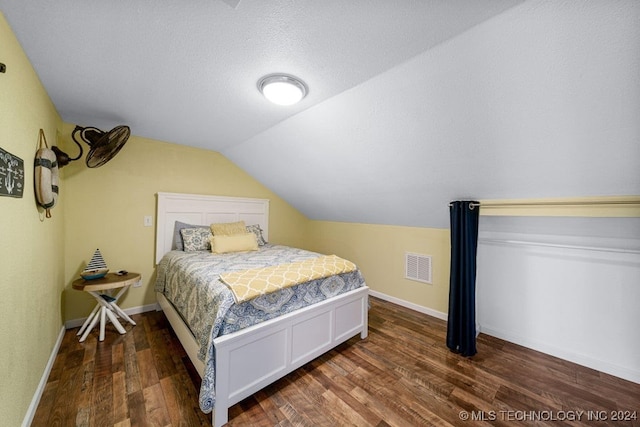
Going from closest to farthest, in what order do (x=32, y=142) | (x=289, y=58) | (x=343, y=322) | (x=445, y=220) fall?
1. (x=289, y=58)
2. (x=32, y=142)
3. (x=343, y=322)
4. (x=445, y=220)

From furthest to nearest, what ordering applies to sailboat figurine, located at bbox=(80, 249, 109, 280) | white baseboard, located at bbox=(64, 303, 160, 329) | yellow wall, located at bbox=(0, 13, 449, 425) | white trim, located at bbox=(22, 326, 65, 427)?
1. white baseboard, located at bbox=(64, 303, 160, 329)
2. sailboat figurine, located at bbox=(80, 249, 109, 280)
3. white trim, located at bbox=(22, 326, 65, 427)
4. yellow wall, located at bbox=(0, 13, 449, 425)

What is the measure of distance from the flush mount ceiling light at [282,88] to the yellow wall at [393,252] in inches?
83.4

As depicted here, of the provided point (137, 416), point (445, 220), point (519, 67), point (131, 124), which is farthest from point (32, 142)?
point (445, 220)

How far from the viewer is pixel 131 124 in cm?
241

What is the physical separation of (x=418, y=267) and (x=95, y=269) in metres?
3.39

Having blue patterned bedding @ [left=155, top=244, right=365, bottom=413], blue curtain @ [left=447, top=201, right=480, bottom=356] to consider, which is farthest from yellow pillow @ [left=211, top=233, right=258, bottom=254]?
blue curtain @ [left=447, top=201, right=480, bottom=356]

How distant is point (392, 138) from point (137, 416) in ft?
8.14

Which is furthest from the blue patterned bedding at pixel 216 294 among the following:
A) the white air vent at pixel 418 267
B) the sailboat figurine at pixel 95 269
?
the white air vent at pixel 418 267

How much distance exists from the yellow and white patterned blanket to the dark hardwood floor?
2.31 ft

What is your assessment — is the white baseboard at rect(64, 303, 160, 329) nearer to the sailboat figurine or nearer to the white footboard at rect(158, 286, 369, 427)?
the sailboat figurine

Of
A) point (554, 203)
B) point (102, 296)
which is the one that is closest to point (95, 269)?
point (102, 296)

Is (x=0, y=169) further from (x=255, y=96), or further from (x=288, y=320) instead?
(x=288, y=320)

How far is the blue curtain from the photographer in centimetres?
211

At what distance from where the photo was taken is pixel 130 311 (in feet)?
9.01
